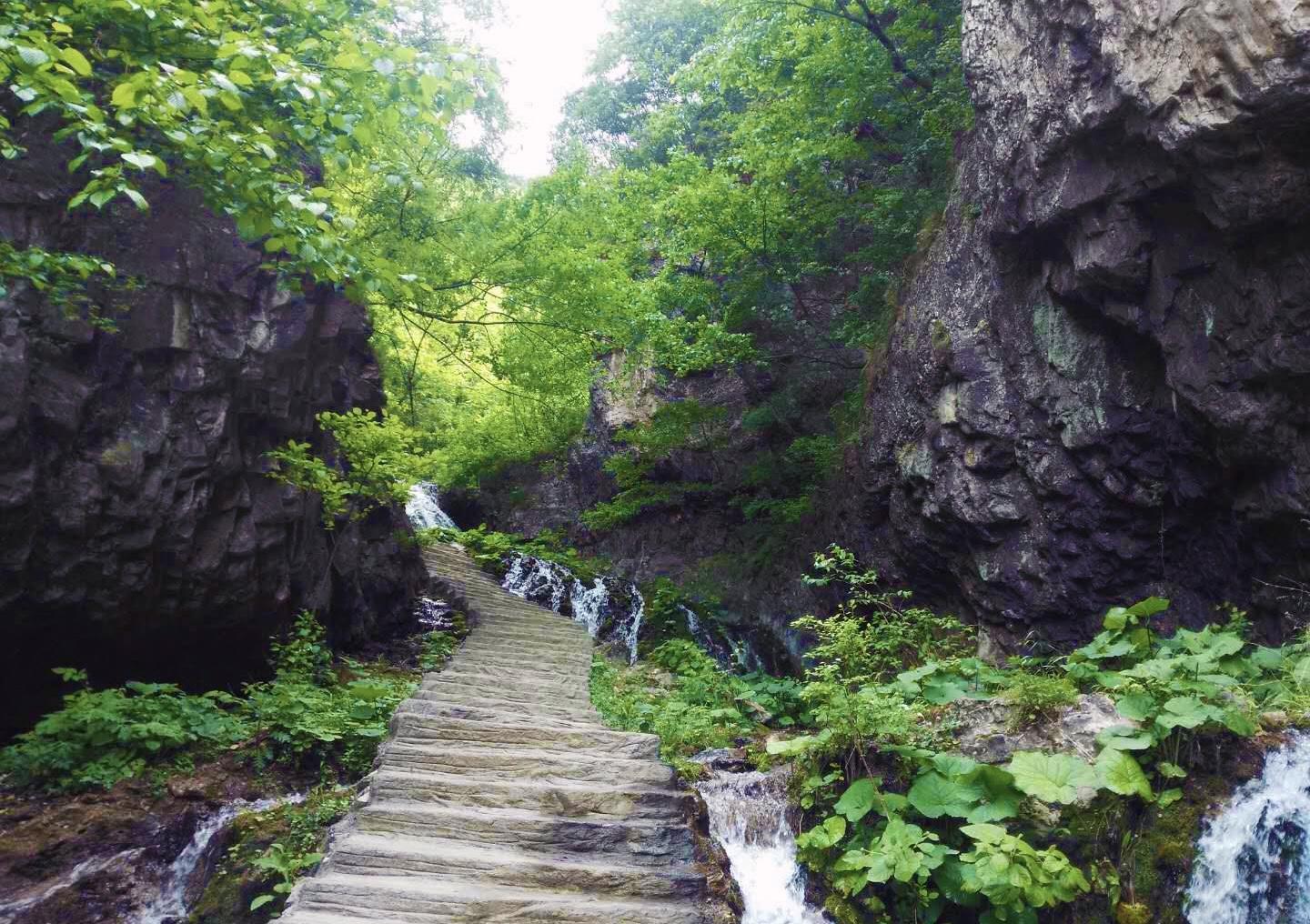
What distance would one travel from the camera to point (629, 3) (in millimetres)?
22625

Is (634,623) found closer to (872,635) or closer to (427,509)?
(427,509)

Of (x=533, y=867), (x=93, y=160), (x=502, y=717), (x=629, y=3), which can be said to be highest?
(x=629, y=3)

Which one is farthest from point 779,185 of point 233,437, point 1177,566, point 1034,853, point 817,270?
point 1034,853

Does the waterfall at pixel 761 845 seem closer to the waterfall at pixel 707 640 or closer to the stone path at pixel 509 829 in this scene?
the stone path at pixel 509 829

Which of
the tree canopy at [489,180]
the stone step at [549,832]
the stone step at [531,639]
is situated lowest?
the stone step at [549,832]

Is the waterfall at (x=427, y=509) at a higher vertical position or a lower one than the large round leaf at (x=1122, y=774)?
higher

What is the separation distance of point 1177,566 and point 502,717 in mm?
6852

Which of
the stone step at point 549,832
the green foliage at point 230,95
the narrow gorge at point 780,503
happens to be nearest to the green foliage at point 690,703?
the narrow gorge at point 780,503

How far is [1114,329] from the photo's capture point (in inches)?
314

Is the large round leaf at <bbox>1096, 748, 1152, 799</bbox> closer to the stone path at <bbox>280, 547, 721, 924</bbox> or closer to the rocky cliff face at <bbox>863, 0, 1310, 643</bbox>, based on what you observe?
the stone path at <bbox>280, 547, 721, 924</bbox>

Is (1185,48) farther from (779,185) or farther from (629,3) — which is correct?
(629,3)

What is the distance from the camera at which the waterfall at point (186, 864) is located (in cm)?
540

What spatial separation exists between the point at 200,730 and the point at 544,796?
11.6 feet

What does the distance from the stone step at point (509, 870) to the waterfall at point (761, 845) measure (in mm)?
765
